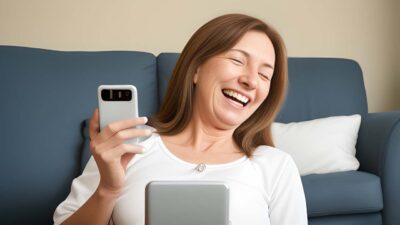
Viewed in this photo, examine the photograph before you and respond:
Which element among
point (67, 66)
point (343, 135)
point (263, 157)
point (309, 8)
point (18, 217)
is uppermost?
point (309, 8)

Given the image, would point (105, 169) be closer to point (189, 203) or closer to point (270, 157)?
point (189, 203)

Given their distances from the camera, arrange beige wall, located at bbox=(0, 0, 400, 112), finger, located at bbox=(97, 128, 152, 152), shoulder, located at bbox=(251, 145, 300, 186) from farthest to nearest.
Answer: beige wall, located at bbox=(0, 0, 400, 112)
shoulder, located at bbox=(251, 145, 300, 186)
finger, located at bbox=(97, 128, 152, 152)

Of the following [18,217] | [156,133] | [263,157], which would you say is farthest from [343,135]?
[18,217]

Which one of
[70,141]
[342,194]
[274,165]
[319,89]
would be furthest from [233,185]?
[319,89]

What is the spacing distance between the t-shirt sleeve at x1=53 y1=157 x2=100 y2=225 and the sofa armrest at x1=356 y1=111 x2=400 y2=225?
1.21m

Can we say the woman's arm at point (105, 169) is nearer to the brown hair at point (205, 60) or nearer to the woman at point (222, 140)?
the woman at point (222, 140)

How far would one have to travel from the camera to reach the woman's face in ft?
3.82

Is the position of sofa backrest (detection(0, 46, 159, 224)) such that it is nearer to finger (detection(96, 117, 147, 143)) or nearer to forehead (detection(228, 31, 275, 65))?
forehead (detection(228, 31, 275, 65))

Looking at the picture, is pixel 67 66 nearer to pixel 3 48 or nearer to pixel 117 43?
pixel 3 48

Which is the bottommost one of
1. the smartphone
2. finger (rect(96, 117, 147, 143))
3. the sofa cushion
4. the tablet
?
the sofa cushion

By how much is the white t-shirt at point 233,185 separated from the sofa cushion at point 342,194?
24.0 inches

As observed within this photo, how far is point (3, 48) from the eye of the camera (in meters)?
1.87

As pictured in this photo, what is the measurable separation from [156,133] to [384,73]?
2151 mm

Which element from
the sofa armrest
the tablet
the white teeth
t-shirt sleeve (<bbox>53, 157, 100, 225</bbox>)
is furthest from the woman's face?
the sofa armrest
